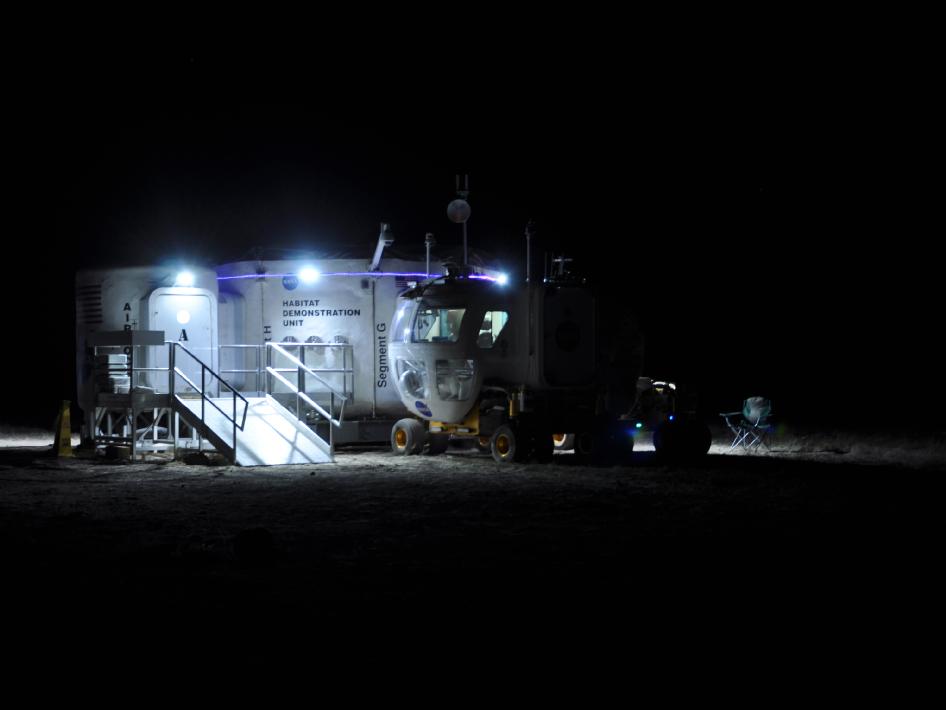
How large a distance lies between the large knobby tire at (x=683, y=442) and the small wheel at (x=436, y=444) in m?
4.02

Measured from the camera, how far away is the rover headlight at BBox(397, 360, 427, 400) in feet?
60.7

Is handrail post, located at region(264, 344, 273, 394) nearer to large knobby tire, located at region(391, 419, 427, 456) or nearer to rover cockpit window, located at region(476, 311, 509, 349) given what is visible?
large knobby tire, located at region(391, 419, 427, 456)

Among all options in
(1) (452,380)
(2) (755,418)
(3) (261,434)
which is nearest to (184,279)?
(3) (261,434)

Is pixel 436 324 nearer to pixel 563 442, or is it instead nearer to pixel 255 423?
pixel 255 423

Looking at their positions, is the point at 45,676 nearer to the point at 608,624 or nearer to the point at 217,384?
the point at 608,624

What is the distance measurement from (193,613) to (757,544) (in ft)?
15.2

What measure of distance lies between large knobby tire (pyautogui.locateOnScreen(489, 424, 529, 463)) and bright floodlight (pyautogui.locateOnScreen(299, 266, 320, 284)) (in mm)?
4997

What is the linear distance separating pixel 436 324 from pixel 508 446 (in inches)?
100

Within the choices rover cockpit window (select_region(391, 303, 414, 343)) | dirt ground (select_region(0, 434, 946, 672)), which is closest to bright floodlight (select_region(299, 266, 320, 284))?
rover cockpit window (select_region(391, 303, 414, 343))

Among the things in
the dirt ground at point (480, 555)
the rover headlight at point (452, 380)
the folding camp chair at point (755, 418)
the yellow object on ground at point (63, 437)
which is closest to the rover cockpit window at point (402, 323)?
the rover headlight at point (452, 380)

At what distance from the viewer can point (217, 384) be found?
1928 cm

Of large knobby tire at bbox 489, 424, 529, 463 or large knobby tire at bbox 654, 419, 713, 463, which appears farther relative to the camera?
large knobby tire at bbox 489, 424, 529, 463

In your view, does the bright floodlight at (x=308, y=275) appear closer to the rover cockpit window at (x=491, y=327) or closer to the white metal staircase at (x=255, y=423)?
the white metal staircase at (x=255, y=423)

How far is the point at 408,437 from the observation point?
18.8 meters
